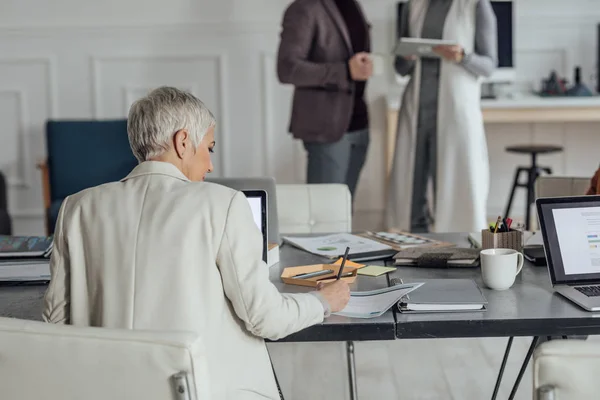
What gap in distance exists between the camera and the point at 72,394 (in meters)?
1.37

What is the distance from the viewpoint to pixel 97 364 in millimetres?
1336

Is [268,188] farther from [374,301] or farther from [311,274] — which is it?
[374,301]

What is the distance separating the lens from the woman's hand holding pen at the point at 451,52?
391 cm

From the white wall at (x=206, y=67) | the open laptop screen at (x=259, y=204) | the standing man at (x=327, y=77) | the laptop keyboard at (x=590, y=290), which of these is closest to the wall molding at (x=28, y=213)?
the white wall at (x=206, y=67)

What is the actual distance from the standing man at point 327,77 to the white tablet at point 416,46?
168mm

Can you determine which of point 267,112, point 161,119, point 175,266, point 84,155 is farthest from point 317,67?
point 175,266

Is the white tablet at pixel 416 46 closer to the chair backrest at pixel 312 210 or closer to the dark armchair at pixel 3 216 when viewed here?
the chair backrest at pixel 312 210

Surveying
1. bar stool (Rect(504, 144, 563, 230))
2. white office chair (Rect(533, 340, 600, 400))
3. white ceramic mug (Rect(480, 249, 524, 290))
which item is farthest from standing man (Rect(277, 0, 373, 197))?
white office chair (Rect(533, 340, 600, 400))

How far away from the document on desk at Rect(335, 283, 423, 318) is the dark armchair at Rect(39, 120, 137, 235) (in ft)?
10.2

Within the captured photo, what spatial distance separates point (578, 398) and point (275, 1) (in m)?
4.50

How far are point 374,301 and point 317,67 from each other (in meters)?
1.99

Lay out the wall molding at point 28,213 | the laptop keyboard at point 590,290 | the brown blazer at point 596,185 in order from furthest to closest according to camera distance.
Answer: the wall molding at point 28,213 → the brown blazer at point 596,185 → the laptop keyboard at point 590,290

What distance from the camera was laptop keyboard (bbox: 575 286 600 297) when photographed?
74.9 inches

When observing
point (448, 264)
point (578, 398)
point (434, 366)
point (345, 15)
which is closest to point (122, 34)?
point (345, 15)
